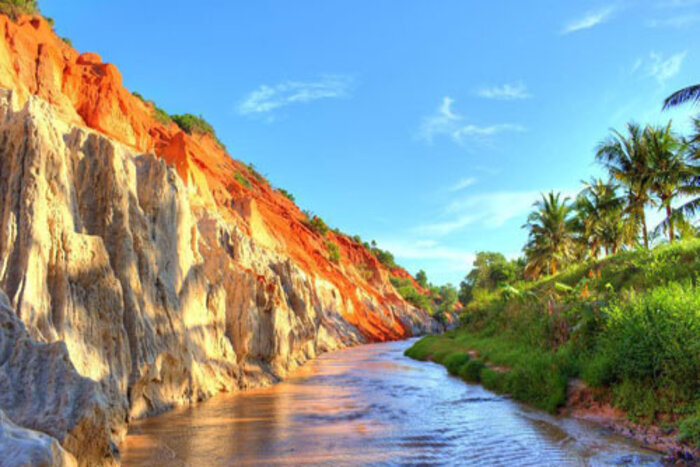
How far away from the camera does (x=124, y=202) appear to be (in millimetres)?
10727

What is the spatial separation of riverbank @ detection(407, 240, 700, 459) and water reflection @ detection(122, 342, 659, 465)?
2.55ft

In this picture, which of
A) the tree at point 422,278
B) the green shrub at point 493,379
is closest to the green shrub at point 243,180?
the green shrub at point 493,379

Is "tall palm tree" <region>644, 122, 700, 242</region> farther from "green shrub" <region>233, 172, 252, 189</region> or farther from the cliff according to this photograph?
"green shrub" <region>233, 172, 252, 189</region>

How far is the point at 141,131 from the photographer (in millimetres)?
39531

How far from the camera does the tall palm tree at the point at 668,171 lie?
24906mm

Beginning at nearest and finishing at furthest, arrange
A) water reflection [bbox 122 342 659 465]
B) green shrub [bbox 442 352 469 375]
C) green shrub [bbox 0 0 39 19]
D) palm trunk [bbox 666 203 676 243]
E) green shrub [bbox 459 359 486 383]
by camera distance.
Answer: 1. water reflection [bbox 122 342 659 465]
2. green shrub [bbox 459 359 486 383]
3. green shrub [bbox 442 352 469 375]
4. palm trunk [bbox 666 203 676 243]
5. green shrub [bbox 0 0 39 19]

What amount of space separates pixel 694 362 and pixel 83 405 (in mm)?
10332

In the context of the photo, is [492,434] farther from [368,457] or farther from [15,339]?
[15,339]

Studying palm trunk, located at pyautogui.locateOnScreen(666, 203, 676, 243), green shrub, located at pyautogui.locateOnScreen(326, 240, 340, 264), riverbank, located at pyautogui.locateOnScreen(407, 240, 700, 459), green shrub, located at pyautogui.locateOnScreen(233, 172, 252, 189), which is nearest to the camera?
riverbank, located at pyautogui.locateOnScreen(407, 240, 700, 459)

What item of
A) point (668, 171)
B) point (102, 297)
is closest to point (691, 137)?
point (668, 171)

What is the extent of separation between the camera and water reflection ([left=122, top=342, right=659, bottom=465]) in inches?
328

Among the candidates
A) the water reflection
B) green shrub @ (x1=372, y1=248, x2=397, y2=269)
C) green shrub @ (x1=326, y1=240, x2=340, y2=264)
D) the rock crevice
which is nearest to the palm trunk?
the water reflection

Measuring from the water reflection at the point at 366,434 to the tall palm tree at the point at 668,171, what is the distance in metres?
18.0

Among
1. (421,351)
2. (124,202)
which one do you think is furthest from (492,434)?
(421,351)
